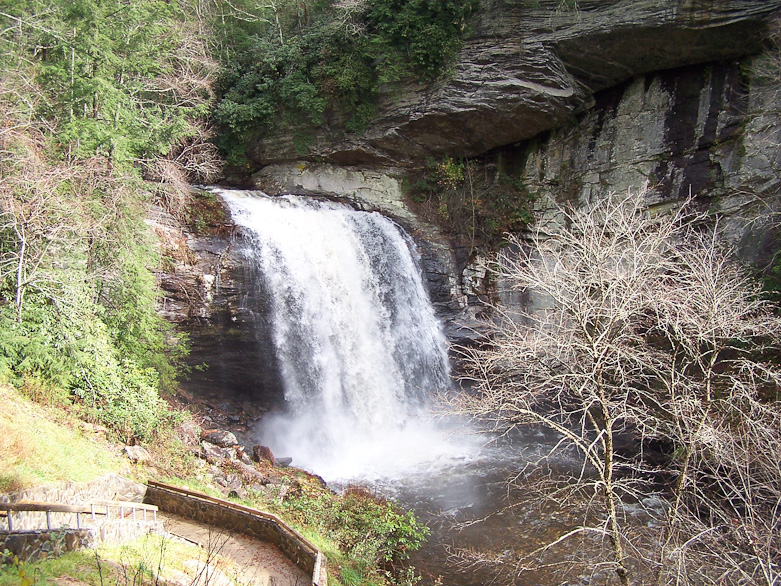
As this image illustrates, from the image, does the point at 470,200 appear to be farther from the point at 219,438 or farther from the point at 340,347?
the point at 219,438

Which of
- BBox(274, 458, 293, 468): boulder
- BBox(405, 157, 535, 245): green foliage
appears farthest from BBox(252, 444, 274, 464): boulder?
BBox(405, 157, 535, 245): green foliage

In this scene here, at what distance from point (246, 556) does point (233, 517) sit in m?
0.71

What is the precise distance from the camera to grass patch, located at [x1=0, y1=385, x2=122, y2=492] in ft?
19.9

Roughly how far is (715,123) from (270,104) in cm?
1335

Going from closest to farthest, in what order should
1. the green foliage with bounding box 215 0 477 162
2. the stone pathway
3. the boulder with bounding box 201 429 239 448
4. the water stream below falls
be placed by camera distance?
1. the stone pathway
2. the boulder with bounding box 201 429 239 448
3. the water stream below falls
4. the green foliage with bounding box 215 0 477 162

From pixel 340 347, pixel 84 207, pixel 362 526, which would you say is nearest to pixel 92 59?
pixel 84 207

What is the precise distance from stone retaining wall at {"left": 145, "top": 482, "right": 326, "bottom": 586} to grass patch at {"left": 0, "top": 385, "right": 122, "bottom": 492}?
84 cm

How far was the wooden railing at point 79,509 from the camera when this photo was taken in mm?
4559

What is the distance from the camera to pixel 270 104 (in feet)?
55.2

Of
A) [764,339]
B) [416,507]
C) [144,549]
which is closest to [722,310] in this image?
[764,339]

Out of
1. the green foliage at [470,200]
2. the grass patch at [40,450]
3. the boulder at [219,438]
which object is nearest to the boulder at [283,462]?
the boulder at [219,438]

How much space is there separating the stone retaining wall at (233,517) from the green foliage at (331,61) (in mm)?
12654

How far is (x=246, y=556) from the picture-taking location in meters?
6.54

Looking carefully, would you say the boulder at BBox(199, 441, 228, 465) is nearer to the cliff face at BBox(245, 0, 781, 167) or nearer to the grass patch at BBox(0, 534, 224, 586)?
the grass patch at BBox(0, 534, 224, 586)
